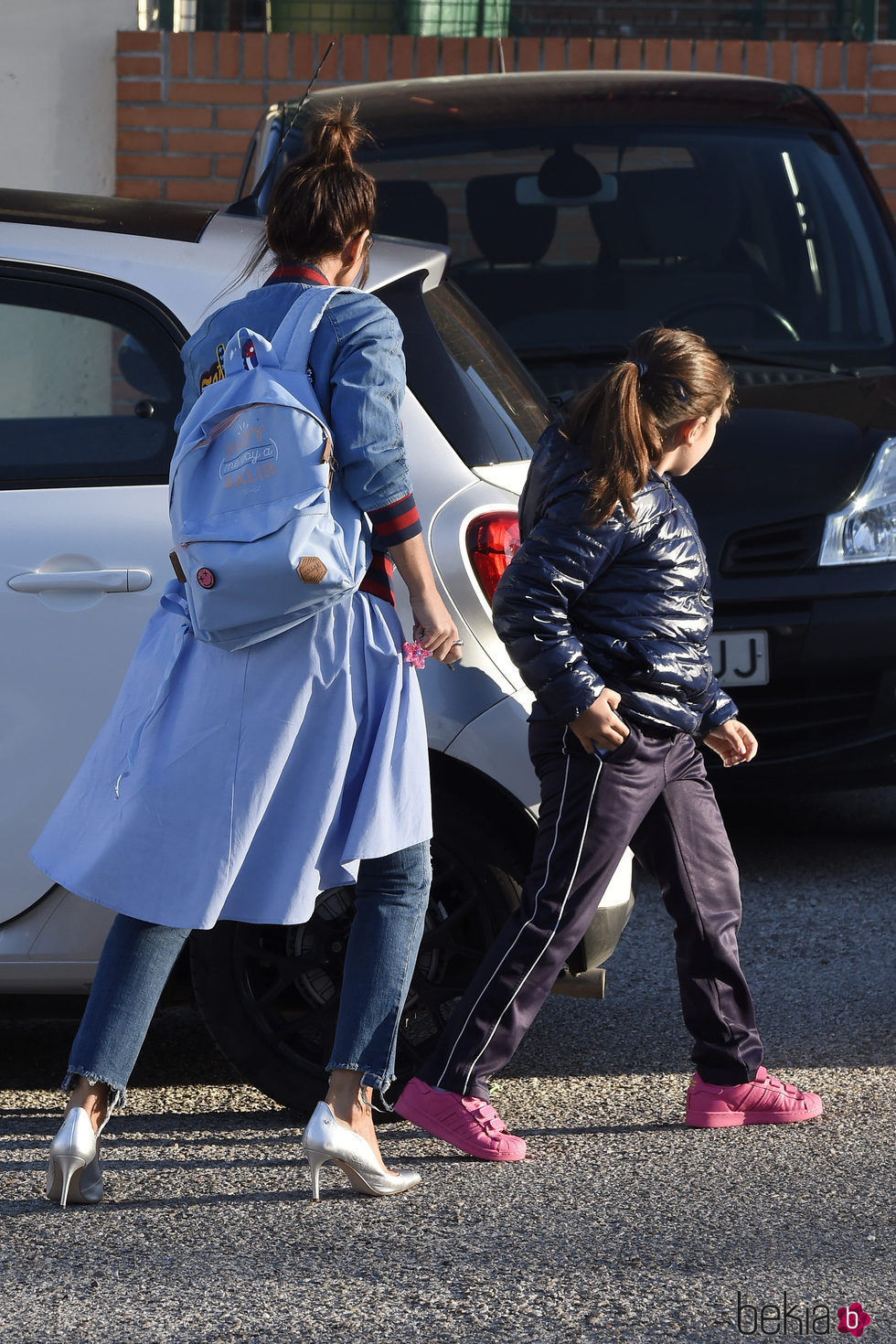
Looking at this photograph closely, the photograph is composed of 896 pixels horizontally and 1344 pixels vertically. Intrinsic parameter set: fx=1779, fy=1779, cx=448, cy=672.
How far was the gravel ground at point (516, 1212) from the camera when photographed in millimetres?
2582

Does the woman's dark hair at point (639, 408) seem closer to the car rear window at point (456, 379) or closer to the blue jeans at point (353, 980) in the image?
the car rear window at point (456, 379)

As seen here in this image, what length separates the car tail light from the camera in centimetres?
323

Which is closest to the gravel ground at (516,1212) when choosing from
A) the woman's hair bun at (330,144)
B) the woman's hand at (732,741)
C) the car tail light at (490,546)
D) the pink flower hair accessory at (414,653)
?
the woman's hand at (732,741)

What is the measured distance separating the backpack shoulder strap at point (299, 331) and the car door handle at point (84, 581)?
1.95 feet

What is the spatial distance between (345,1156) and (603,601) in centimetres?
102

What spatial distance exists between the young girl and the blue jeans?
22 cm

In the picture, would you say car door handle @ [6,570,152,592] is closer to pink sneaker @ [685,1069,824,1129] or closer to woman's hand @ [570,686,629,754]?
woman's hand @ [570,686,629,754]

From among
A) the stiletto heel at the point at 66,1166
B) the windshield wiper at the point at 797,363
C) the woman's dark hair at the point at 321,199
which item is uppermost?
the woman's dark hair at the point at 321,199

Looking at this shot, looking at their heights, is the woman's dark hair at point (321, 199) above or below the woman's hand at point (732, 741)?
above

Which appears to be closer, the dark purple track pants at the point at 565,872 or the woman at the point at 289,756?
the woman at the point at 289,756

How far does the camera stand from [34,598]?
10.3ft

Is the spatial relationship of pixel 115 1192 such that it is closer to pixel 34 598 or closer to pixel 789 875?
pixel 34 598

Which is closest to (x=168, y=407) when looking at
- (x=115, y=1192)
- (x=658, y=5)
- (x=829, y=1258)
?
(x=115, y=1192)

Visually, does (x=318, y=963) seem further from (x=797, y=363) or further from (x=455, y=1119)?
(x=797, y=363)
